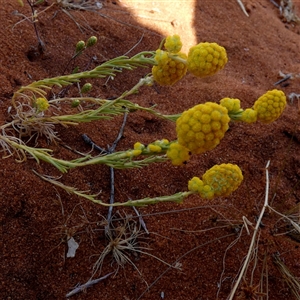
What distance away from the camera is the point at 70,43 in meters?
2.10

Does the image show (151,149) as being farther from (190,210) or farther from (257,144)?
(257,144)

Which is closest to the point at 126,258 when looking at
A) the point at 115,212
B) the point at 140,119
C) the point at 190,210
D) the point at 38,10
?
the point at 115,212

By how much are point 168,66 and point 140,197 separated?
562 mm

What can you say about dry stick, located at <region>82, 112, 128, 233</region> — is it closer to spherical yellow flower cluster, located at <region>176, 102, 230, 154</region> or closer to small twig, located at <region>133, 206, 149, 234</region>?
small twig, located at <region>133, 206, 149, 234</region>

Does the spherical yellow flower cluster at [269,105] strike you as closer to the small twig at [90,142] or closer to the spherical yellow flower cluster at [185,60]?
the spherical yellow flower cluster at [185,60]

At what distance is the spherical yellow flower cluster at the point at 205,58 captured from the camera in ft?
3.74

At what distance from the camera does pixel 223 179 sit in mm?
1153

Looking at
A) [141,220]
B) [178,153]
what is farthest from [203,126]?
[141,220]

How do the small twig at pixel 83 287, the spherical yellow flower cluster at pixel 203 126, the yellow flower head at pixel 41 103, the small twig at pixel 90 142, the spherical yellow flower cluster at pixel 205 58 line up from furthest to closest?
the small twig at pixel 90 142 < the yellow flower head at pixel 41 103 < the small twig at pixel 83 287 < the spherical yellow flower cluster at pixel 205 58 < the spherical yellow flower cluster at pixel 203 126

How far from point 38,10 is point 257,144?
1.35 meters

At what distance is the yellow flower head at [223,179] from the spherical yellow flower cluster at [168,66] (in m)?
0.31

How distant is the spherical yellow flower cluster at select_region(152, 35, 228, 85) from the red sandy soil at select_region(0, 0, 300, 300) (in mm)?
435

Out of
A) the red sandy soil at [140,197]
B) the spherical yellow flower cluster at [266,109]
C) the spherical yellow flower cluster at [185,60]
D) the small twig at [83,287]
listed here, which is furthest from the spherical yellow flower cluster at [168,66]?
the small twig at [83,287]

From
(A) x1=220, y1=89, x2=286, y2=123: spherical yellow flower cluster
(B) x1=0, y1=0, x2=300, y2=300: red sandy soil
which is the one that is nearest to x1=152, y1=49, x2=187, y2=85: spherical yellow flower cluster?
(A) x1=220, y1=89, x2=286, y2=123: spherical yellow flower cluster
